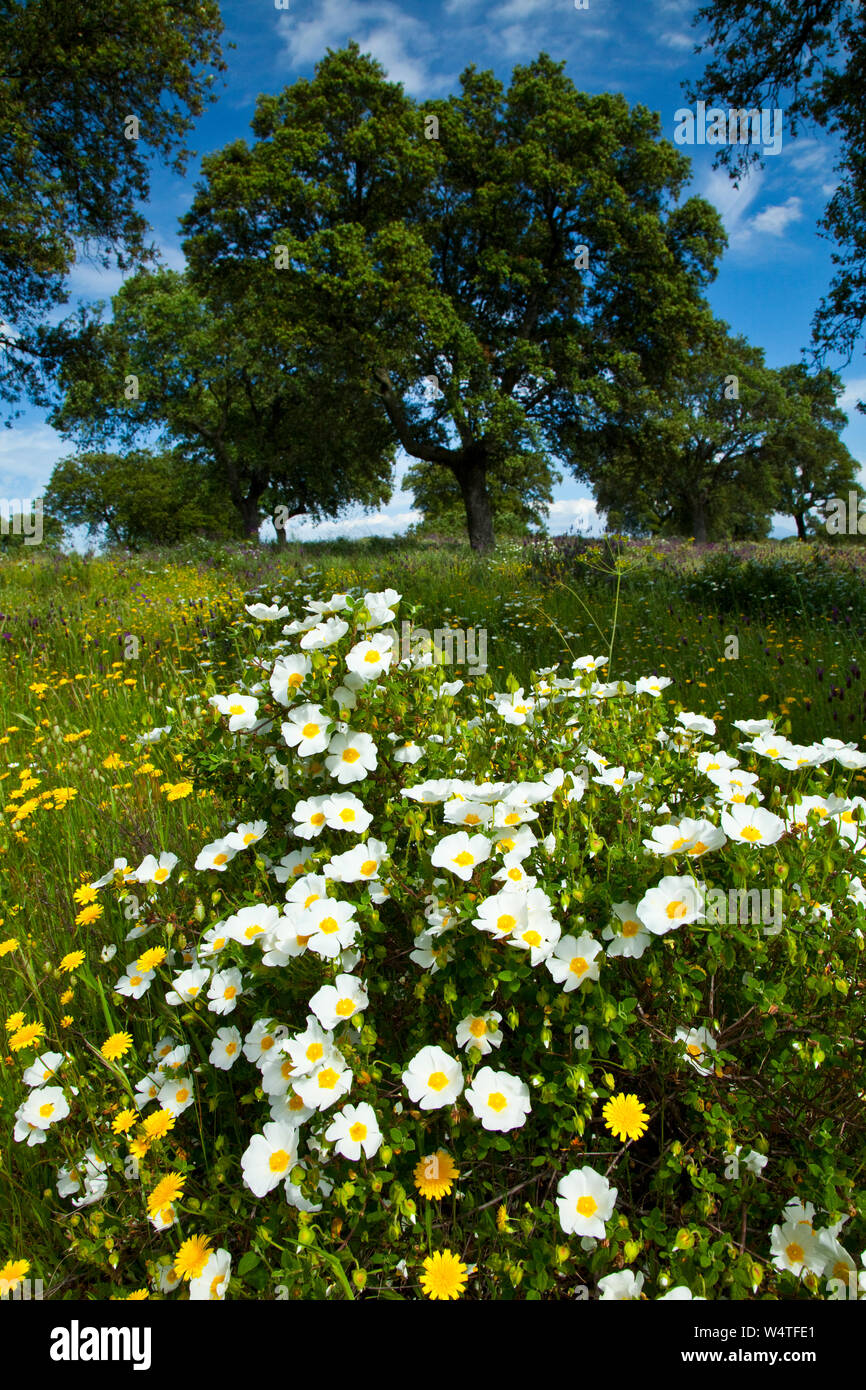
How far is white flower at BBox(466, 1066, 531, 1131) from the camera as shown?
128cm

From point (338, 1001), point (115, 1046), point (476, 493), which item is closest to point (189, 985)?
point (115, 1046)

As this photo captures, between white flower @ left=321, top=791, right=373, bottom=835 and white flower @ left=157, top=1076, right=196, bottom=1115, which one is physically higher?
white flower @ left=321, top=791, right=373, bottom=835

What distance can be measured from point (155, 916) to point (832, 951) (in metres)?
1.73

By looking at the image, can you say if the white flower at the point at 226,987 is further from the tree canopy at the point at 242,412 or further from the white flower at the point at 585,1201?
the tree canopy at the point at 242,412

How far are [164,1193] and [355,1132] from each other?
1.57 feet

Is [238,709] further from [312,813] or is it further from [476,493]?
[476,493]

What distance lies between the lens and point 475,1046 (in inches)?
52.7

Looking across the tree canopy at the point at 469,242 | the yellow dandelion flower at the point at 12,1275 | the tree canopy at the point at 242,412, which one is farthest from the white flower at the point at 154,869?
the tree canopy at the point at 242,412

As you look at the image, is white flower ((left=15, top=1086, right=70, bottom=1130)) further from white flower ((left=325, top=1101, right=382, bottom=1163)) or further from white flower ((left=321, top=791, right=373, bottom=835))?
white flower ((left=321, top=791, right=373, bottom=835))

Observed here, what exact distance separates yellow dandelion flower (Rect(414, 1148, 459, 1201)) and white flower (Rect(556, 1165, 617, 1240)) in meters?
0.23

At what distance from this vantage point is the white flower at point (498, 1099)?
128 cm

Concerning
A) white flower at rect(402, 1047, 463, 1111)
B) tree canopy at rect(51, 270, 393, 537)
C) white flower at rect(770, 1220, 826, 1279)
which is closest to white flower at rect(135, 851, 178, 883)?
white flower at rect(402, 1047, 463, 1111)
